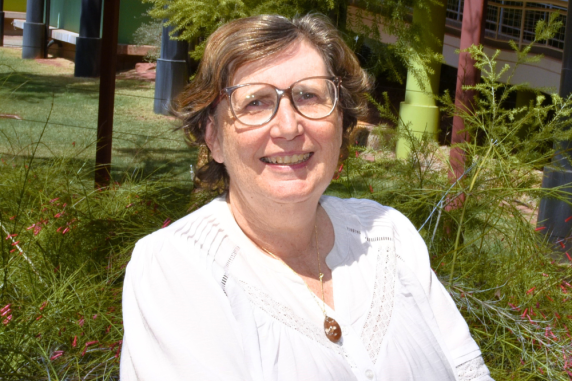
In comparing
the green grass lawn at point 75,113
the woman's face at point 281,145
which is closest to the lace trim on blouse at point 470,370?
the woman's face at point 281,145

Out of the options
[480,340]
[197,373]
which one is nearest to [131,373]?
[197,373]

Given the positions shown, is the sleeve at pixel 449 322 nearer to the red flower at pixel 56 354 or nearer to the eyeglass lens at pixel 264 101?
the eyeglass lens at pixel 264 101

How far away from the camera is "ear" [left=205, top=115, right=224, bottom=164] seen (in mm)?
2029

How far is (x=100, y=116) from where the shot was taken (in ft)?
13.0

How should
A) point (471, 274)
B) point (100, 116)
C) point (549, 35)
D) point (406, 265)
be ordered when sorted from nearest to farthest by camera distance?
point (406, 265)
point (471, 274)
point (549, 35)
point (100, 116)

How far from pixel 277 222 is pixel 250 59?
18.0 inches

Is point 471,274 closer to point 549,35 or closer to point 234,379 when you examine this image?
point 549,35

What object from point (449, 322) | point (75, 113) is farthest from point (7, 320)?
point (75, 113)

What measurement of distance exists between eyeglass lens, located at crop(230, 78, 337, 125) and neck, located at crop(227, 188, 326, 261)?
0.77ft

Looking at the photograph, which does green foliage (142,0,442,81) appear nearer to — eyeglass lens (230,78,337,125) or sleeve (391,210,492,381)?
eyeglass lens (230,78,337,125)

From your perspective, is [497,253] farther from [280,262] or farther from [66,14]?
[66,14]

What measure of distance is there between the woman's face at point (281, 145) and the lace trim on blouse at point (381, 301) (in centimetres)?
31

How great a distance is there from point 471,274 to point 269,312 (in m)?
1.45

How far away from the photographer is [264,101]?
1878 millimetres
